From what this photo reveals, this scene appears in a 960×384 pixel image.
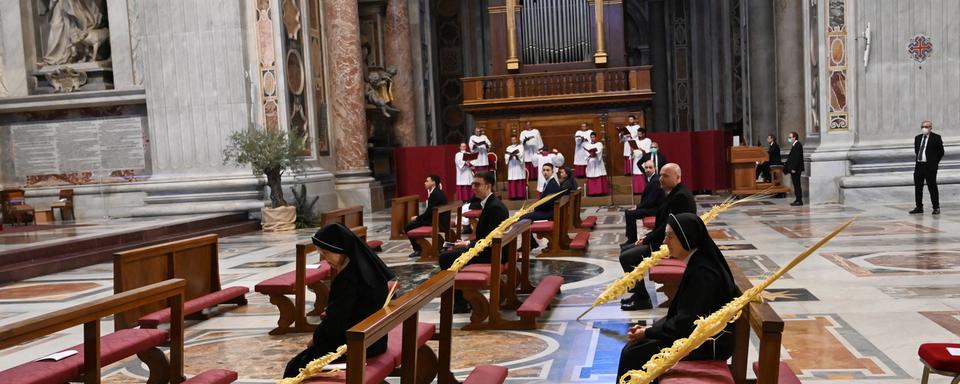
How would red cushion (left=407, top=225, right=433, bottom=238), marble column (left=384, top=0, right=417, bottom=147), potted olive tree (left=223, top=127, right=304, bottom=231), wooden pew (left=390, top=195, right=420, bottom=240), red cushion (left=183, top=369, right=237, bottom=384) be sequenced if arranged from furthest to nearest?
marble column (left=384, top=0, right=417, bottom=147), potted olive tree (left=223, top=127, right=304, bottom=231), wooden pew (left=390, top=195, right=420, bottom=240), red cushion (left=407, top=225, right=433, bottom=238), red cushion (left=183, top=369, right=237, bottom=384)

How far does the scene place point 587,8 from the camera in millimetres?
24156

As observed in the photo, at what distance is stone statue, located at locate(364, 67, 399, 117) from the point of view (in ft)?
70.3

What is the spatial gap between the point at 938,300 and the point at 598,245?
490 cm

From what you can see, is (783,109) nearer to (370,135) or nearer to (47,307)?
(370,135)

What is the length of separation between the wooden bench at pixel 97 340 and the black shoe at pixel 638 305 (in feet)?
11.0

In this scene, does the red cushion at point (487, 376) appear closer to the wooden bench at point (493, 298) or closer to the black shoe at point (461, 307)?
the wooden bench at point (493, 298)

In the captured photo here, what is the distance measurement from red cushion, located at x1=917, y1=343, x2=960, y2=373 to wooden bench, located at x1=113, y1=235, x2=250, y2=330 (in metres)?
4.90

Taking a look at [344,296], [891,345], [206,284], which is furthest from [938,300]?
[206,284]

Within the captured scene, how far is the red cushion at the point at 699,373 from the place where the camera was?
3.54 meters

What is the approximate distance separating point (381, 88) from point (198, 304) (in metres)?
15.3

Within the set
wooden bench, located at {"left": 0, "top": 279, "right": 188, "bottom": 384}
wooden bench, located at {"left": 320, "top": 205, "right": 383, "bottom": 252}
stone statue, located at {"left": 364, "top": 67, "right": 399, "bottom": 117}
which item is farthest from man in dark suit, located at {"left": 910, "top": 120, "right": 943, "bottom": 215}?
stone statue, located at {"left": 364, "top": 67, "right": 399, "bottom": 117}

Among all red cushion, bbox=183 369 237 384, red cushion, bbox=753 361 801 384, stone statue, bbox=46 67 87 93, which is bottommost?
red cushion, bbox=183 369 237 384

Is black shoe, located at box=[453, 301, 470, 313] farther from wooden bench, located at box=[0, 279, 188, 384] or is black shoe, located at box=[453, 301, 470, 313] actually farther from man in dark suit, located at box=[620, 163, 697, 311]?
wooden bench, located at box=[0, 279, 188, 384]

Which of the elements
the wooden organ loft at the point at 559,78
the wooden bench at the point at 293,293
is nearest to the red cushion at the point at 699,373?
A: the wooden bench at the point at 293,293
